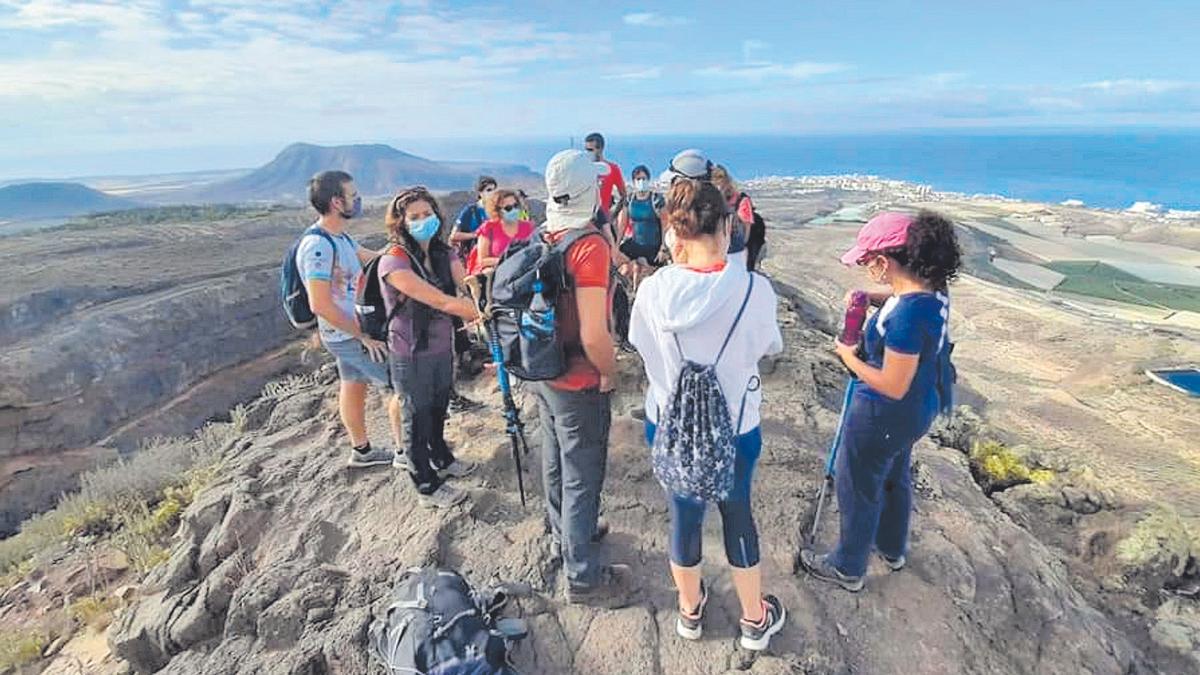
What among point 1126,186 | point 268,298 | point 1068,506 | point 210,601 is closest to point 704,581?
point 210,601

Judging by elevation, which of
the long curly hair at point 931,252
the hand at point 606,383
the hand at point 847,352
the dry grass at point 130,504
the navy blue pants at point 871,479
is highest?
the long curly hair at point 931,252

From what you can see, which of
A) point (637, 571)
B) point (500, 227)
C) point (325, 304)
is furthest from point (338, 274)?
point (637, 571)

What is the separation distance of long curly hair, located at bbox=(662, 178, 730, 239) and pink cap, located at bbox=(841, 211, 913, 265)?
74cm

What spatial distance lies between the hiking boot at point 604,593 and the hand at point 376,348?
192 centimetres

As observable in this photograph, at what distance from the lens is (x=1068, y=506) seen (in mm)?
6379

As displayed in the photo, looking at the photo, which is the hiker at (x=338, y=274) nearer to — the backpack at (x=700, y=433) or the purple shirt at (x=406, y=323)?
the purple shirt at (x=406, y=323)

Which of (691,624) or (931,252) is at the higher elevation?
(931,252)

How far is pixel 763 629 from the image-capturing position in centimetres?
327

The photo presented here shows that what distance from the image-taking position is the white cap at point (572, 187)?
117 inches

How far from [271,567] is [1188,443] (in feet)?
58.1

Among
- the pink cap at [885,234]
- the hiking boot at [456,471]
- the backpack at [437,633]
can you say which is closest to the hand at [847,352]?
the pink cap at [885,234]

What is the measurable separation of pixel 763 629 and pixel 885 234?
6.53ft

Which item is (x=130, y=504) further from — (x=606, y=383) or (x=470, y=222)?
(x=606, y=383)

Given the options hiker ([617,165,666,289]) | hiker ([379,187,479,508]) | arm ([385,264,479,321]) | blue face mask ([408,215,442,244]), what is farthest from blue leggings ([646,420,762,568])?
hiker ([617,165,666,289])
